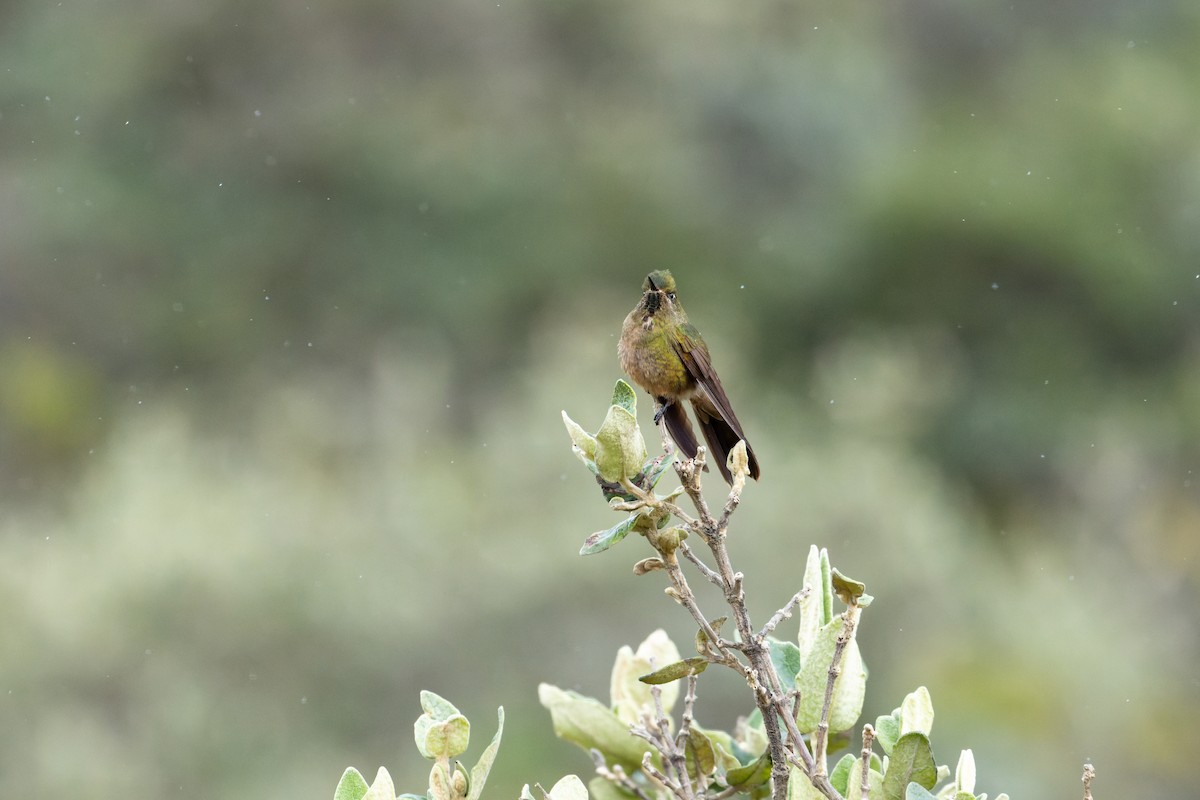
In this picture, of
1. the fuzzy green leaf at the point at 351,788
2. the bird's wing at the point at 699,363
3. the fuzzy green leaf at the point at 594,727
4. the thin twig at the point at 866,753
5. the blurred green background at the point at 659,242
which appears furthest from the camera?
the blurred green background at the point at 659,242

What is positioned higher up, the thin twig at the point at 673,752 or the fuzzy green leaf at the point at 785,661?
the fuzzy green leaf at the point at 785,661

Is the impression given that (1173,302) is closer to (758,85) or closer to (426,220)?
(758,85)

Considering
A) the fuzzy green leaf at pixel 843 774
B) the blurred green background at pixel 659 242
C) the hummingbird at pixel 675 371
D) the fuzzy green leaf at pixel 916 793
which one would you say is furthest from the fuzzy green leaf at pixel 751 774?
the blurred green background at pixel 659 242

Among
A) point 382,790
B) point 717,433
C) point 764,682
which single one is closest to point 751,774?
point 764,682

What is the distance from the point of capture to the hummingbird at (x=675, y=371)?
1498 mm

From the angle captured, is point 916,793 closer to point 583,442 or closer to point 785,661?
point 785,661

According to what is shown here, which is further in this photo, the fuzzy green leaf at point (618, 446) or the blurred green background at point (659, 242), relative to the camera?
the blurred green background at point (659, 242)

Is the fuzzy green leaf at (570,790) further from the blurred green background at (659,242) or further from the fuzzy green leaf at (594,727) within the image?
the blurred green background at (659,242)

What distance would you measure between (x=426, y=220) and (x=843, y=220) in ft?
11.1

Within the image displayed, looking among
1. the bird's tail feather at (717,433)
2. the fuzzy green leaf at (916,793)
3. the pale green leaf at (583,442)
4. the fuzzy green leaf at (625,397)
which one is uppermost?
the bird's tail feather at (717,433)

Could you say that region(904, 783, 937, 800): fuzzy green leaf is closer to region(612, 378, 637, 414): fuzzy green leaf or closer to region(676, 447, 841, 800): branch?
region(676, 447, 841, 800): branch

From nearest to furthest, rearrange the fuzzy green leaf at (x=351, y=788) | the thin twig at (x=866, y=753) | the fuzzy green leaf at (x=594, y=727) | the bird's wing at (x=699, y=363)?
the thin twig at (x=866, y=753)
the fuzzy green leaf at (x=351, y=788)
the fuzzy green leaf at (x=594, y=727)
the bird's wing at (x=699, y=363)

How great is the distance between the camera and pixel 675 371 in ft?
4.96

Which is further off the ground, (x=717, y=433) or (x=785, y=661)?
(x=717, y=433)
